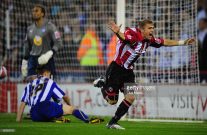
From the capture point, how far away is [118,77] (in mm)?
12727

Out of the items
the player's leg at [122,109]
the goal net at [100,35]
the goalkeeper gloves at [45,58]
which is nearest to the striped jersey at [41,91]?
the goalkeeper gloves at [45,58]

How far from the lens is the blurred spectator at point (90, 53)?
19141mm

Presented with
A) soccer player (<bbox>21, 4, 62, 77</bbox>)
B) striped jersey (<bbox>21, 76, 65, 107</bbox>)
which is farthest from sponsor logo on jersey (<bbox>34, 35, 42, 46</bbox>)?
striped jersey (<bbox>21, 76, 65, 107</bbox>)

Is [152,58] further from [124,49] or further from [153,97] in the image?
[124,49]

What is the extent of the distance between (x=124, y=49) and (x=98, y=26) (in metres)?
6.89

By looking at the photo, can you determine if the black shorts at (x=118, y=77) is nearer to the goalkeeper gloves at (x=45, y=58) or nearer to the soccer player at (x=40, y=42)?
the goalkeeper gloves at (x=45, y=58)

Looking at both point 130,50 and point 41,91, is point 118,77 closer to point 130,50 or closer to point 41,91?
point 130,50

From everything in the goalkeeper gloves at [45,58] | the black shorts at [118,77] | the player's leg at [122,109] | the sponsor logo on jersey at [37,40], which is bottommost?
the player's leg at [122,109]

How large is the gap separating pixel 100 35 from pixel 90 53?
2.01ft

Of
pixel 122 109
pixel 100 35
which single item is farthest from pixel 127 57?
pixel 100 35

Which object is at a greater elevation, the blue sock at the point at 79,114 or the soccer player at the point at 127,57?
the soccer player at the point at 127,57

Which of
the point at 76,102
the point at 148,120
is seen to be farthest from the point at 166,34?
the point at 76,102

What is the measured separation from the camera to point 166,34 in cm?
1631

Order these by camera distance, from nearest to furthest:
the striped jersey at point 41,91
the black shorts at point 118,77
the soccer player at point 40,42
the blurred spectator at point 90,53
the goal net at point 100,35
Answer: the black shorts at point 118,77, the striped jersey at point 41,91, the soccer player at point 40,42, the goal net at point 100,35, the blurred spectator at point 90,53
